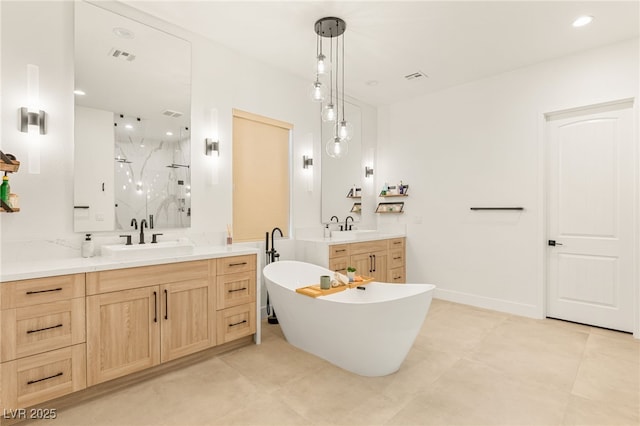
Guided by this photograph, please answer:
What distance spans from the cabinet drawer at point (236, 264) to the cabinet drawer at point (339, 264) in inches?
41.1

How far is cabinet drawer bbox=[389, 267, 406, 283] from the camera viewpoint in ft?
15.1

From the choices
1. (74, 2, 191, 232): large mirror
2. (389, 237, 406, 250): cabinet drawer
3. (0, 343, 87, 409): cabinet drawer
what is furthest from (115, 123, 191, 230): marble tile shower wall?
(389, 237, 406, 250): cabinet drawer

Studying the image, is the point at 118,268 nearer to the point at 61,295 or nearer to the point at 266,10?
the point at 61,295

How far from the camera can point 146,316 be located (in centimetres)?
230

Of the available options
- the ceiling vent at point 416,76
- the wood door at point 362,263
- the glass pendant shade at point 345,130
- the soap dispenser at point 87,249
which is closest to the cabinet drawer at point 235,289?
the soap dispenser at point 87,249

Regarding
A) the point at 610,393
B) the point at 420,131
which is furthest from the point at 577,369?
the point at 420,131

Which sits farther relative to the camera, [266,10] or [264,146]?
[264,146]

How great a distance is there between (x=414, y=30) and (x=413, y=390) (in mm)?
3138

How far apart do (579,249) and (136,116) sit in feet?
15.7

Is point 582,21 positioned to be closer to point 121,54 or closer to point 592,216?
point 592,216

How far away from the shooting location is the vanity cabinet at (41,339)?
69.2 inches

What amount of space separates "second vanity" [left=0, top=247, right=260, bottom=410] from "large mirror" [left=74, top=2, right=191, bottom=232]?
556mm

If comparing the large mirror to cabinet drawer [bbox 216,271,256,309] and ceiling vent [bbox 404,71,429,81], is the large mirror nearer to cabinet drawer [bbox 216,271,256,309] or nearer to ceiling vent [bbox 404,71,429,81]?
cabinet drawer [bbox 216,271,256,309]

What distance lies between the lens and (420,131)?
4840 mm
